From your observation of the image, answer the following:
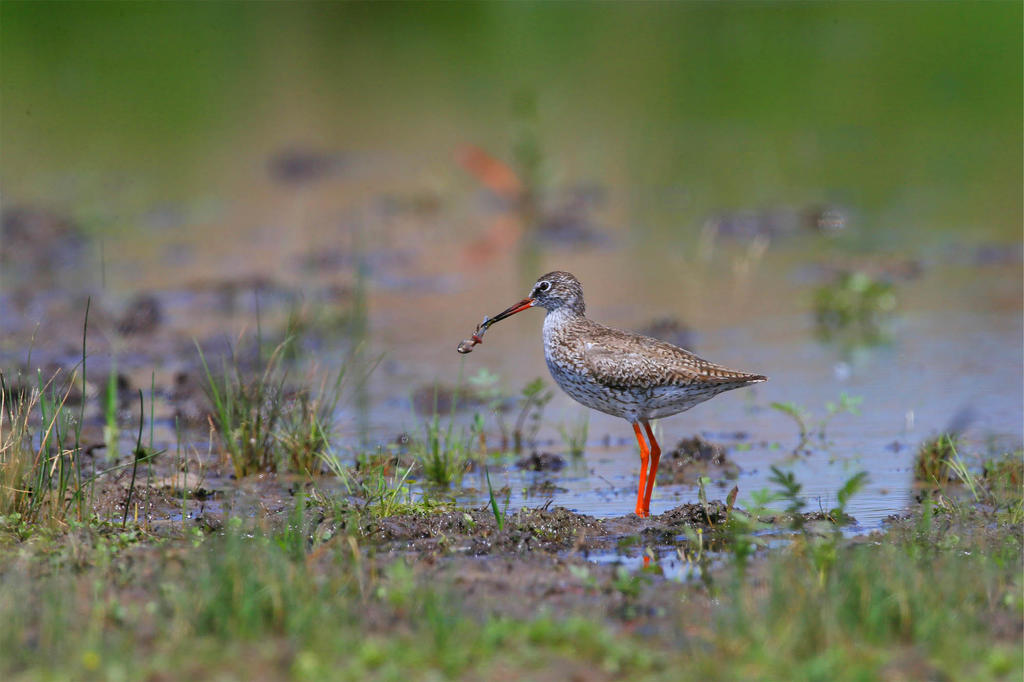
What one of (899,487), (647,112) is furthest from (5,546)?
(647,112)

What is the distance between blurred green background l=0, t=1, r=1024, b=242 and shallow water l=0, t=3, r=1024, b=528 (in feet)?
0.28

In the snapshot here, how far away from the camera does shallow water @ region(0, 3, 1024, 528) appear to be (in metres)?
10.9

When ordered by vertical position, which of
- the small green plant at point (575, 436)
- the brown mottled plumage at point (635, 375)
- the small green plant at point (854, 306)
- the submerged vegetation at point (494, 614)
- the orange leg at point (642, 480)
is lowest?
the submerged vegetation at point (494, 614)

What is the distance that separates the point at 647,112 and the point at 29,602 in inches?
790

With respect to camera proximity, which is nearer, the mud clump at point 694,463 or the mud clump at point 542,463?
the mud clump at point 694,463

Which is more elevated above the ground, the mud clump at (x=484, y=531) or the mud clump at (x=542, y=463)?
the mud clump at (x=542, y=463)

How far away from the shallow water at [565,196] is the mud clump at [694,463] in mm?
187

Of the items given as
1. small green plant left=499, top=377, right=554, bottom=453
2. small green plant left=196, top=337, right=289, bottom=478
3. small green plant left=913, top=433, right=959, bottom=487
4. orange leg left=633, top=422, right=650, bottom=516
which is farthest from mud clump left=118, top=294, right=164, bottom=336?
small green plant left=913, top=433, right=959, bottom=487

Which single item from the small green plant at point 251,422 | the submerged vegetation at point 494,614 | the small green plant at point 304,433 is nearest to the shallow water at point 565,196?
the small green plant at point 304,433

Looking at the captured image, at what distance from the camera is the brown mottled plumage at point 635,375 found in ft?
26.2

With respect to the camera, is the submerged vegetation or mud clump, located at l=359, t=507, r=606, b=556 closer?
the submerged vegetation

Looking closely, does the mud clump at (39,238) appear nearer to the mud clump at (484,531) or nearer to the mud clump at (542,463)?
the mud clump at (542,463)

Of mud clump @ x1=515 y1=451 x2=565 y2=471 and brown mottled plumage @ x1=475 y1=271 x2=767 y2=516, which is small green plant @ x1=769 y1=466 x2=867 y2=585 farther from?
mud clump @ x1=515 y1=451 x2=565 y2=471

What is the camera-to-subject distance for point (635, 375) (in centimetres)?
799
